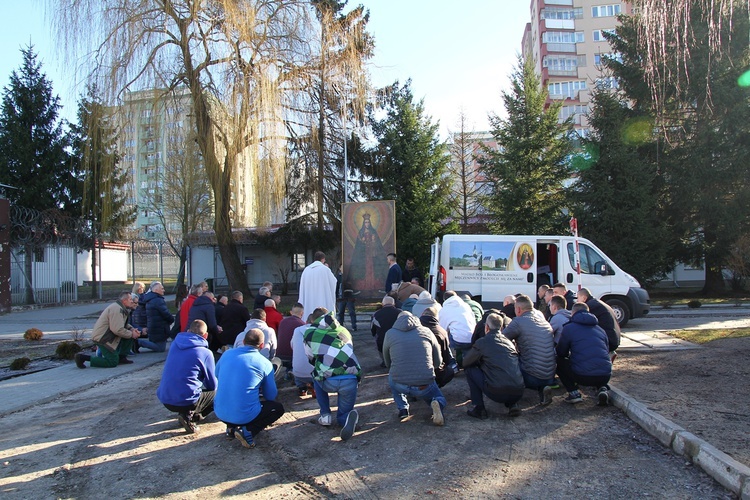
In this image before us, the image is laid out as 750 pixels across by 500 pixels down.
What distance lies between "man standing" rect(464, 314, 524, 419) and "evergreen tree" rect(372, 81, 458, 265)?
649 inches

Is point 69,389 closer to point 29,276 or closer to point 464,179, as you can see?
point 29,276

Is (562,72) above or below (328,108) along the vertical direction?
above

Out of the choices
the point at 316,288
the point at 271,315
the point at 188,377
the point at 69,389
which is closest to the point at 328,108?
the point at 316,288

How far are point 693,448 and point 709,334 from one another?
807cm

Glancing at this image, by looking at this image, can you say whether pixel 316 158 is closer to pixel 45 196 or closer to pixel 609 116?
pixel 609 116

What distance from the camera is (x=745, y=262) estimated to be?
19781 millimetres

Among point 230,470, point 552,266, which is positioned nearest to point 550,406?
point 230,470

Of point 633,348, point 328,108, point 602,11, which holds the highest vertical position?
point 602,11

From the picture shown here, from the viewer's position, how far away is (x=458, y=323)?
8.04 meters

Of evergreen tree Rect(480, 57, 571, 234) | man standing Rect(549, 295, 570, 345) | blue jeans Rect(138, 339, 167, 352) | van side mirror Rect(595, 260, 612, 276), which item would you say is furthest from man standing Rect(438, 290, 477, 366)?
evergreen tree Rect(480, 57, 571, 234)

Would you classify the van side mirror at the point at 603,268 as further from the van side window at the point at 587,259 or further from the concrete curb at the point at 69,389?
the concrete curb at the point at 69,389

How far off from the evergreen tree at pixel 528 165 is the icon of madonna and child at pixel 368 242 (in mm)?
10095

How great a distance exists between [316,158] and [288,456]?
1658 centimetres

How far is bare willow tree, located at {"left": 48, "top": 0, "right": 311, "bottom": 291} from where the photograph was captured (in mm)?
15641
